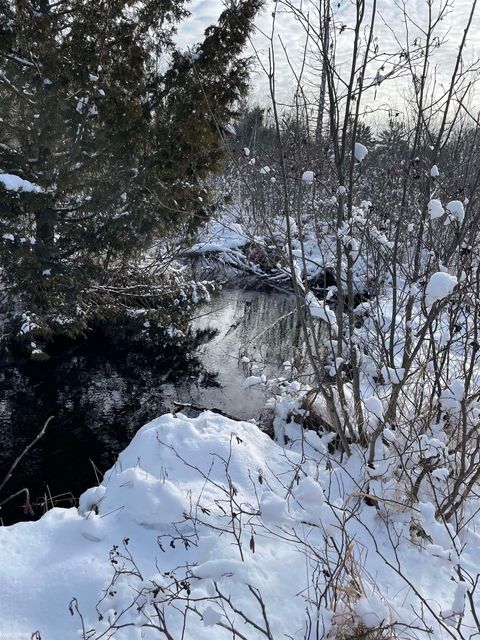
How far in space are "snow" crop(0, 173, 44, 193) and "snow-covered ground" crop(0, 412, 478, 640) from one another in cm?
497

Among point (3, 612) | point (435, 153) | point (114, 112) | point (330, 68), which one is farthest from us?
point (114, 112)

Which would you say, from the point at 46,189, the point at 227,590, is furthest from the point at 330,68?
the point at 46,189

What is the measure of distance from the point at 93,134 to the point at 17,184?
4.79ft

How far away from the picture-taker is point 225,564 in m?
2.22

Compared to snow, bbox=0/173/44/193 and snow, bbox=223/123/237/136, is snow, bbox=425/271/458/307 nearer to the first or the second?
snow, bbox=223/123/237/136

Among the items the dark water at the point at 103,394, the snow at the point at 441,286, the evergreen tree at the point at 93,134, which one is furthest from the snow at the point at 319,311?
the evergreen tree at the point at 93,134

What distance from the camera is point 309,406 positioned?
4895 millimetres

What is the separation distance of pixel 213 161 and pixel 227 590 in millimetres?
7248

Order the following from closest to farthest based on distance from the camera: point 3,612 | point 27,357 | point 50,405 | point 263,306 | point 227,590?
point 3,612
point 227,590
point 50,405
point 27,357
point 263,306

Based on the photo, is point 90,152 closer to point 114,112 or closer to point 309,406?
point 114,112

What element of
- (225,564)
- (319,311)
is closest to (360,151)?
(319,311)

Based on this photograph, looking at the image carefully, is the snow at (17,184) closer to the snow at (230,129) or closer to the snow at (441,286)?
the snow at (230,129)

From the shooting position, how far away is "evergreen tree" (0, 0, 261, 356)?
6.81 metres

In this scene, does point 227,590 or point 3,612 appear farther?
point 227,590
